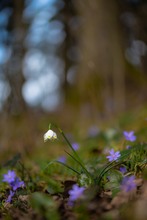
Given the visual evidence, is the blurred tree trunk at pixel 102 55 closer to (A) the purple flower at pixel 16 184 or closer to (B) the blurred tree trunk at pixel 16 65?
(B) the blurred tree trunk at pixel 16 65

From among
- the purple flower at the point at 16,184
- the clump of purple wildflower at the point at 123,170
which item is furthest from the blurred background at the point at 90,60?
the clump of purple wildflower at the point at 123,170

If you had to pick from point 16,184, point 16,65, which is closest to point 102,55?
point 16,65

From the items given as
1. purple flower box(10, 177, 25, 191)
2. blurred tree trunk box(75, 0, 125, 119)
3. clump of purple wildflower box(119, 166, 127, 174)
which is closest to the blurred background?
blurred tree trunk box(75, 0, 125, 119)

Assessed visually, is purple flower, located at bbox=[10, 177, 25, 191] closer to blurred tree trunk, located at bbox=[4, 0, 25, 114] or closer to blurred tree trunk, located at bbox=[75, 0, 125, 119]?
blurred tree trunk, located at bbox=[4, 0, 25, 114]

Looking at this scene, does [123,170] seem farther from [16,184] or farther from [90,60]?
[90,60]

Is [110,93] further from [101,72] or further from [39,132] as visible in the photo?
[39,132]
